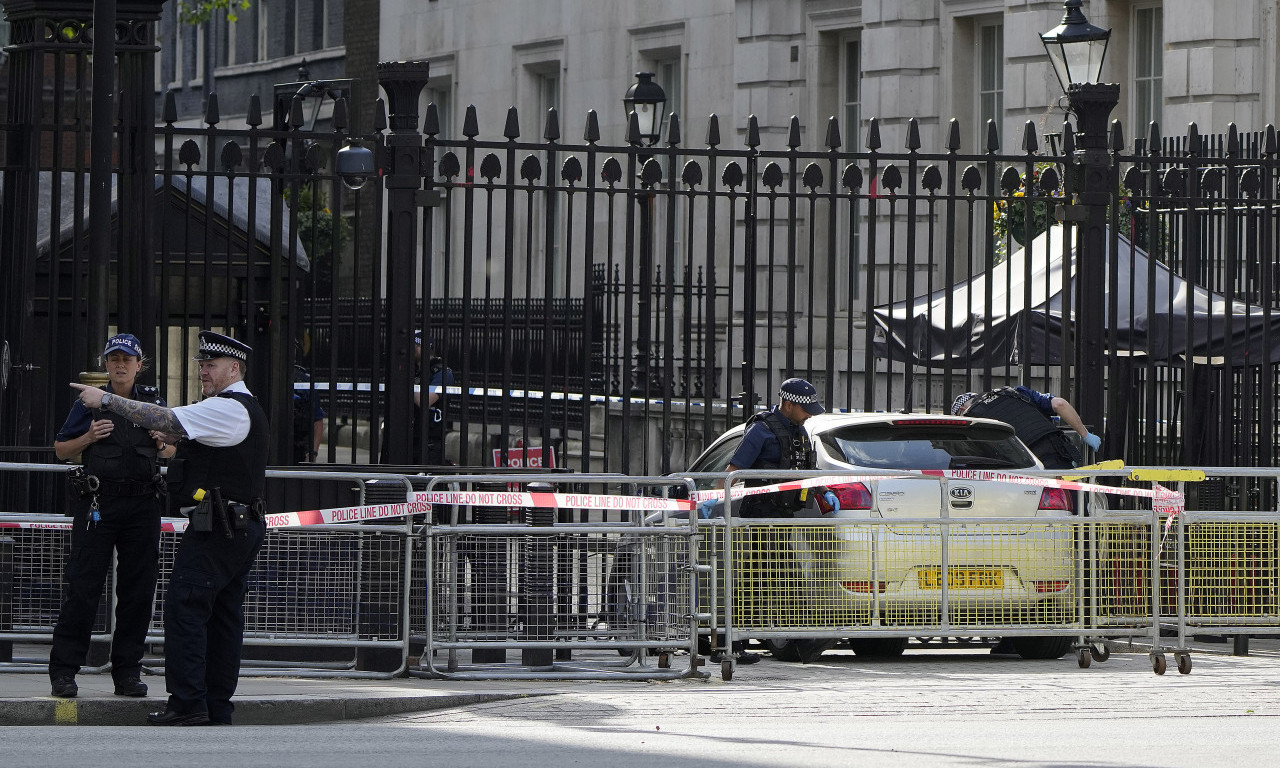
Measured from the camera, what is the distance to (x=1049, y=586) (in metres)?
11.9

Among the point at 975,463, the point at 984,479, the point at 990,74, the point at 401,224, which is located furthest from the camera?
the point at 990,74

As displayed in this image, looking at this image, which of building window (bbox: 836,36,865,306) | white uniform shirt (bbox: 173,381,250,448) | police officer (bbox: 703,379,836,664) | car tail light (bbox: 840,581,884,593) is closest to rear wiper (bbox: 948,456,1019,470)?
police officer (bbox: 703,379,836,664)

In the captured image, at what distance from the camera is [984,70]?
24.2 meters

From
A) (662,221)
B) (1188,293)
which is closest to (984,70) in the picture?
(662,221)

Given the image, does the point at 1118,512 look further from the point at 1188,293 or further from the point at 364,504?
the point at 364,504

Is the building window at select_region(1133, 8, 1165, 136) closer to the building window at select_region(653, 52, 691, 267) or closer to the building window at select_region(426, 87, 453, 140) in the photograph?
the building window at select_region(653, 52, 691, 267)

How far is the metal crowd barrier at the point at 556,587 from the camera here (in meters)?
11.1

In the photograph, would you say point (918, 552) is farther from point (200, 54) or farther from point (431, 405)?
point (200, 54)

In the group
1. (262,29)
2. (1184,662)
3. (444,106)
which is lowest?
(1184,662)

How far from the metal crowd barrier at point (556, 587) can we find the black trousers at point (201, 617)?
1.46 m

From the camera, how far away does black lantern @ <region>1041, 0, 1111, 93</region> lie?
1405 centimetres

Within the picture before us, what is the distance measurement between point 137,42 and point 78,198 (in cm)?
96

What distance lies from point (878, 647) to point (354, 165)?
441 centimetres

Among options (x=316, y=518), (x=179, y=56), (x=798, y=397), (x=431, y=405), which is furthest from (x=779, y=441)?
(x=179, y=56)
